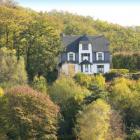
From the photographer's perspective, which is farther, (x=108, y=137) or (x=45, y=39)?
(x=45, y=39)

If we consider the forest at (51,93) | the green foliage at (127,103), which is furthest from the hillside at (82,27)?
the green foliage at (127,103)

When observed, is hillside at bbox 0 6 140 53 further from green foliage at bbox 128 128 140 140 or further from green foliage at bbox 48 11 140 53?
green foliage at bbox 128 128 140 140

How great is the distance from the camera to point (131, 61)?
155ft

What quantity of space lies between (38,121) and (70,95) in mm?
3616

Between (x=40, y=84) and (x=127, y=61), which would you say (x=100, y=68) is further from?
(x=40, y=84)

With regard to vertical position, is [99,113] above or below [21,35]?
below

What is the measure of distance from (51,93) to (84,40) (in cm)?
936

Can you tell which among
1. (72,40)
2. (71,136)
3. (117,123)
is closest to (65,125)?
(71,136)

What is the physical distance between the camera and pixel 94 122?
32.9 metres

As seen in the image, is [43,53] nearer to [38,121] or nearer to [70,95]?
[70,95]

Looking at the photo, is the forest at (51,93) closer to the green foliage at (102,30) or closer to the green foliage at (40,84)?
the green foliage at (40,84)

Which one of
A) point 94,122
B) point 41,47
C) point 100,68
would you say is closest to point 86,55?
point 100,68

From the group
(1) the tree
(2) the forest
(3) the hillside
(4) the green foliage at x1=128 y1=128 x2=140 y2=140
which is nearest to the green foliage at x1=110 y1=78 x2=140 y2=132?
(2) the forest

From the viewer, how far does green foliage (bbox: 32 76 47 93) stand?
123 ft
